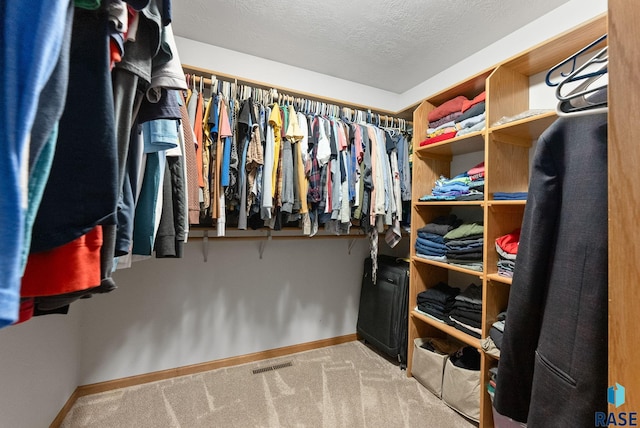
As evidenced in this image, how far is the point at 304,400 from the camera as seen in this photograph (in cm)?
171

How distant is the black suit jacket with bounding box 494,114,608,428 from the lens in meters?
0.55

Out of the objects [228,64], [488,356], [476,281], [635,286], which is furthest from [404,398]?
[228,64]

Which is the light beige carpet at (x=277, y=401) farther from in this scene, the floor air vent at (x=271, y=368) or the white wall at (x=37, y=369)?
the white wall at (x=37, y=369)

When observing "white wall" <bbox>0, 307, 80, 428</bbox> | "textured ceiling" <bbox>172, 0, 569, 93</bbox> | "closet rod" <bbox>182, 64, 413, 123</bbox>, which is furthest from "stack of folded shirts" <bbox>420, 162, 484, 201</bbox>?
"white wall" <bbox>0, 307, 80, 428</bbox>

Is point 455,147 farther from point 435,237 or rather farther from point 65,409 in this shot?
point 65,409

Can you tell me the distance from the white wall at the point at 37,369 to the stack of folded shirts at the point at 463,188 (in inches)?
89.7

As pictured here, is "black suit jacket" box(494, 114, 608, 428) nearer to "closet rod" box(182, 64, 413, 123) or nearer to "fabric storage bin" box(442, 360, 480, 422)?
"fabric storage bin" box(442, 360, 480, 422)

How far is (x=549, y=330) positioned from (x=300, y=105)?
1.82 metres

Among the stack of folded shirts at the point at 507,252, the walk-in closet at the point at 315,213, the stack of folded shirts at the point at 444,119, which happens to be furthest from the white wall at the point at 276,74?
the stack of folded shirts at the point at 507,252

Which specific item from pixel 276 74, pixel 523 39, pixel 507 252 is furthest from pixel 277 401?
pixel 523 39

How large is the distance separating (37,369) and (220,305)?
98 cm

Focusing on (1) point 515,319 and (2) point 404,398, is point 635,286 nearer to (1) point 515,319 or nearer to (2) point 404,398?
(1) point 515,319

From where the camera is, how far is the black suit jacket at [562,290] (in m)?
0.55

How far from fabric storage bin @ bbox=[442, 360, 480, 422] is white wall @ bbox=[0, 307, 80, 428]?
6.90 feet
